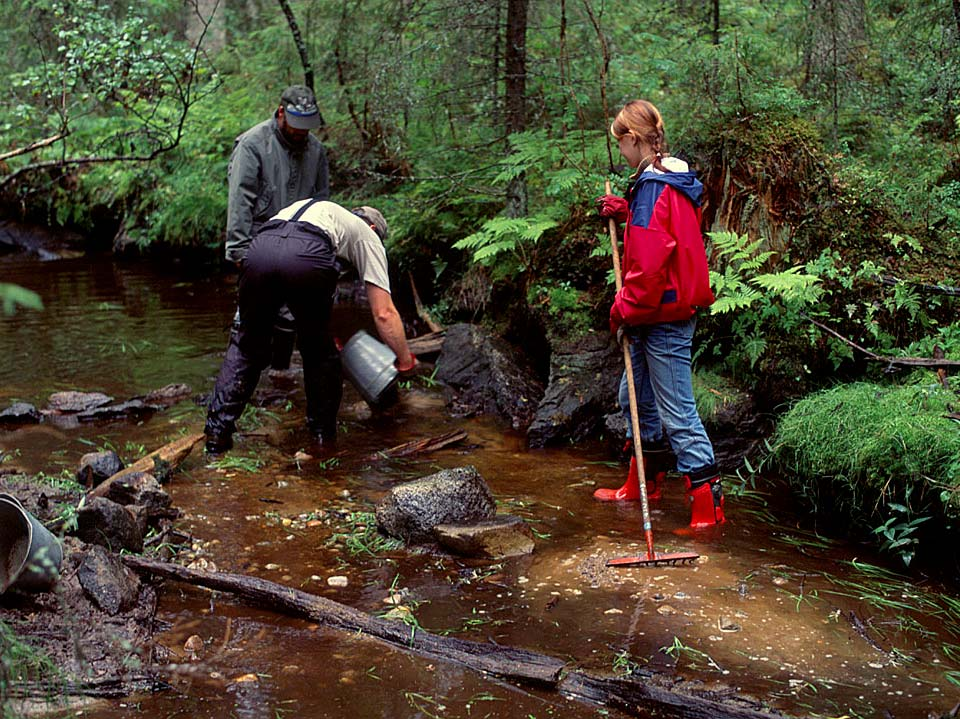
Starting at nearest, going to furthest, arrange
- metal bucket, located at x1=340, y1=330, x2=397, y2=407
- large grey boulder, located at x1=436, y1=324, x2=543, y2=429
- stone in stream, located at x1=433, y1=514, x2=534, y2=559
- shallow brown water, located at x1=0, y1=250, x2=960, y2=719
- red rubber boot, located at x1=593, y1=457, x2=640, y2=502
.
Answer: shallow brown water, located at x1=0, y1=250, x2=960, y2=719
stone in stream, located at x1=433, y1=514, x2=534, y2=559
red rubber boot, located at x1=593, y1=457, x2=640, y2=502
metal bucket, located at x1=340, y1=330, x2=397, y2=407
large grey boulder, located at x1=436, y1=324, x2=543, y2=429

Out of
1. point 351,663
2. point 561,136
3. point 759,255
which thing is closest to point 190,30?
point 561,136

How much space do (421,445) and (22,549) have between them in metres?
3.46

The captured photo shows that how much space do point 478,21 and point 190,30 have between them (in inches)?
486

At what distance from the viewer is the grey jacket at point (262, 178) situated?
7.29m

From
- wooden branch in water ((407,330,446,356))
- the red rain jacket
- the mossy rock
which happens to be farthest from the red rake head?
wooden branch in water ((407,330,446,356))

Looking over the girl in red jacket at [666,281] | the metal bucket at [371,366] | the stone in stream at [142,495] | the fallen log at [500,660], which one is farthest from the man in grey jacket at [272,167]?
the fallen log at [500,660]

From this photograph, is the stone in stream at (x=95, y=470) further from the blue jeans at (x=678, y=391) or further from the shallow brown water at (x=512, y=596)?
the blue jeans at (x=678, y=391)

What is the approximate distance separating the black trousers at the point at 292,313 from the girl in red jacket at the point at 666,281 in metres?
2.11

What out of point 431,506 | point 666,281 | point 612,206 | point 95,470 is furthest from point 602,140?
point 95,470

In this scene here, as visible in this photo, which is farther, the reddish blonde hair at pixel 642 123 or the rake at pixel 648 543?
the reddish blonde hair at pixel 642 123

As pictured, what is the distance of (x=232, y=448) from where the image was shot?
23.1 ft

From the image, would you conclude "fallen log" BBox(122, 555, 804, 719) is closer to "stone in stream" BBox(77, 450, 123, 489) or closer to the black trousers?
"stone in stream" BBox(77, 450, 123, 489)

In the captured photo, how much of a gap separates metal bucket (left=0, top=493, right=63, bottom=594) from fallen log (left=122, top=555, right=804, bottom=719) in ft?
1.87

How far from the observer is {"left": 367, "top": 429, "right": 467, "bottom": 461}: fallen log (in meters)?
7.00
